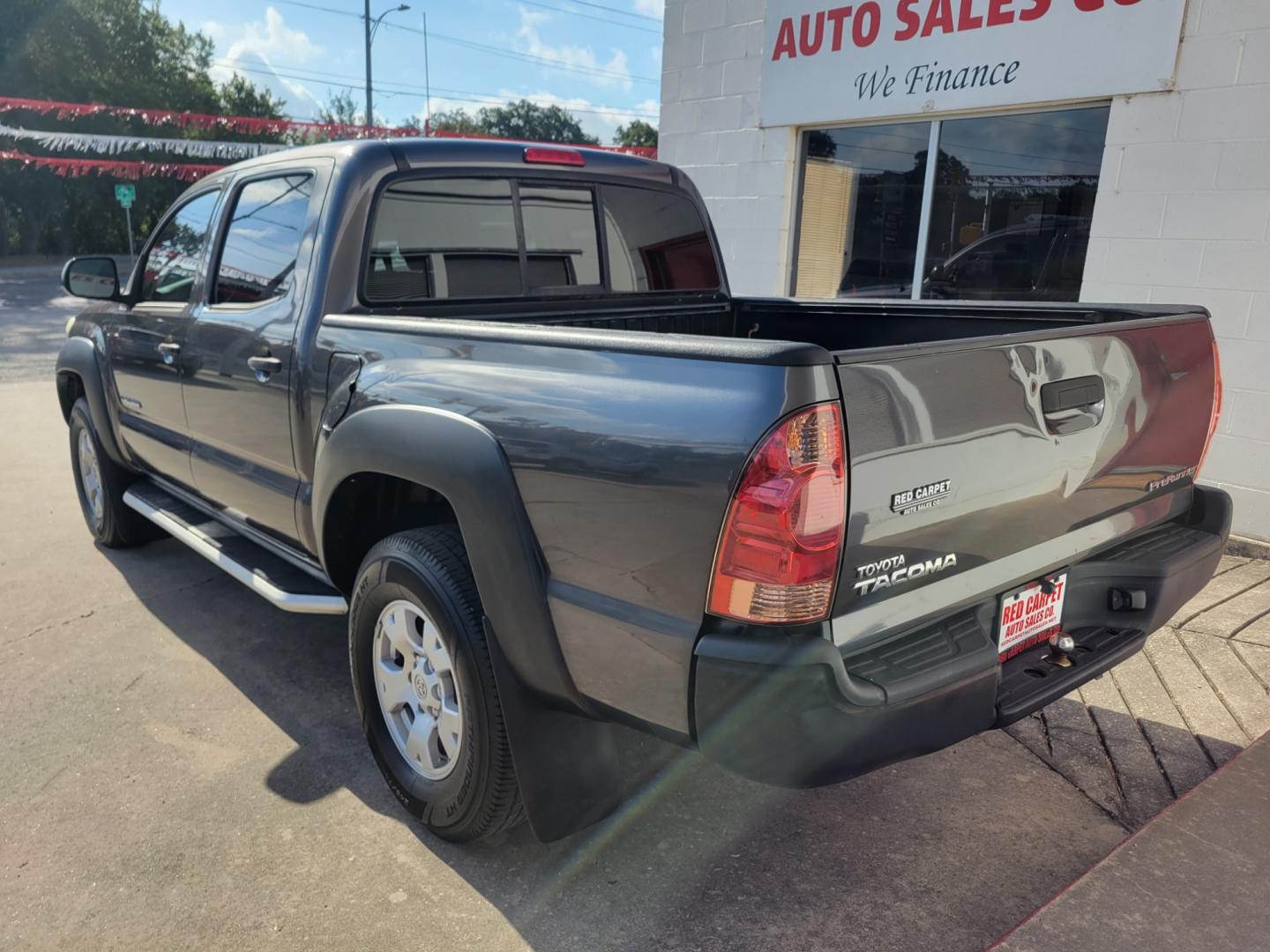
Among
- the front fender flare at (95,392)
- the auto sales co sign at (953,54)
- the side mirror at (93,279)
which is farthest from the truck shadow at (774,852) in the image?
the auto sales co sign at (953,54)

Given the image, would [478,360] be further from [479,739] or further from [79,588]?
[79,588]

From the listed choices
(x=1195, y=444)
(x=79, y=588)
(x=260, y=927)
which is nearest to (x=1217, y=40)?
(x=1195, y=444)

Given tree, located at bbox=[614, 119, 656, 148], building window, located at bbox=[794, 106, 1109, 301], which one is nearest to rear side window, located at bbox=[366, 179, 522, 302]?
building window, located at bbox=[794, 106, 1109, 301]

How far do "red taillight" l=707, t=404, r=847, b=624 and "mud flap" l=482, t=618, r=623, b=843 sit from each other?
0.66 m

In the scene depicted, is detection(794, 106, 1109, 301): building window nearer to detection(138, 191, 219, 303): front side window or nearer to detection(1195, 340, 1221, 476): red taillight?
detection(1195, 340, 1221, 476): red taillight

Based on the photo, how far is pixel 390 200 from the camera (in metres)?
3.06

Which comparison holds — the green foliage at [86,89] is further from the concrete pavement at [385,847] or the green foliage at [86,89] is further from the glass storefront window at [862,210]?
the concrete pavement at [385,847]

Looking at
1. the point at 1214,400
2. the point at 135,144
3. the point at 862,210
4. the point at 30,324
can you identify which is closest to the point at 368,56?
the point at 135,144

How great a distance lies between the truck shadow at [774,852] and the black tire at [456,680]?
5.8 inches

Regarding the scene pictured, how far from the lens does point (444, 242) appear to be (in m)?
3.19

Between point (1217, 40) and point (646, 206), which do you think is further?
point (1217, 40)

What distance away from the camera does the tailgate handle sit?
2225 mm

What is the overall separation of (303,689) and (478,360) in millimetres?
1863

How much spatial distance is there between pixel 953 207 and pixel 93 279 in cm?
512
